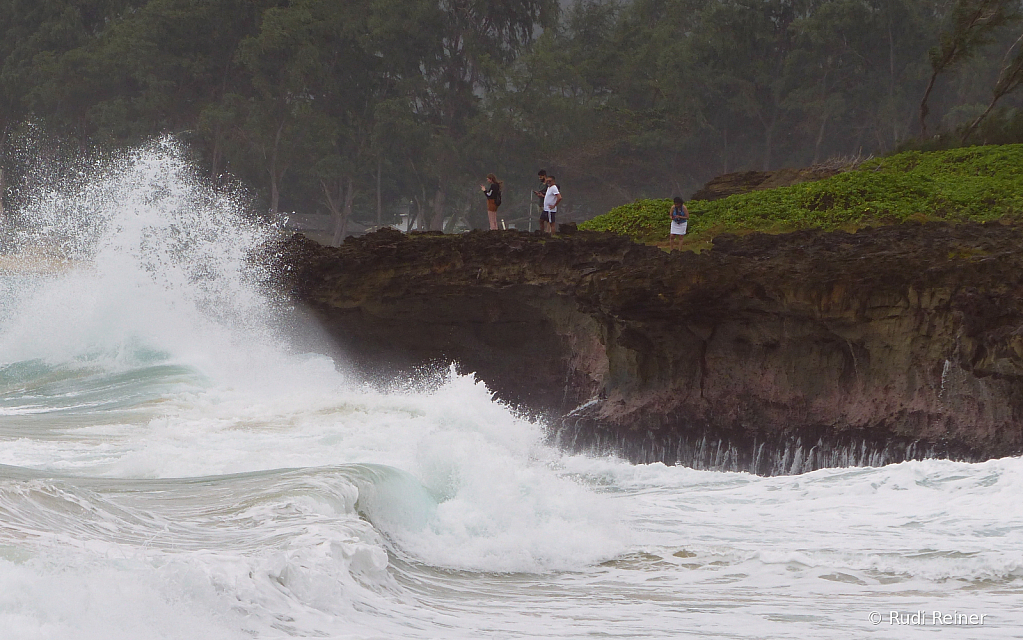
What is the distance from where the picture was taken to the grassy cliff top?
14000 mm

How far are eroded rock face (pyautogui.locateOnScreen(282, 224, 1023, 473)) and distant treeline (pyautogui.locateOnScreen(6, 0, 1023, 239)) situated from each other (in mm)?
26532

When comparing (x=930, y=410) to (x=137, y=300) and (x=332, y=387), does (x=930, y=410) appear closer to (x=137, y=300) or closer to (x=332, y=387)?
(x=332, y=387)

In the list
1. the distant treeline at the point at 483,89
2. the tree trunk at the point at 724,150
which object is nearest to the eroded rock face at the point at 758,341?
the distant treeline at the point at 483,89

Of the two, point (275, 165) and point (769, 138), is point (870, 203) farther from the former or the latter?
point (275, 165)

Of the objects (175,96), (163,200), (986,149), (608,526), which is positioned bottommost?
(608,526)

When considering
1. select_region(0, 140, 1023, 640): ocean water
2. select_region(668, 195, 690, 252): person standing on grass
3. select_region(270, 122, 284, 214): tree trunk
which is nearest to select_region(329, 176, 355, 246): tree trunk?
select_region(270, 122, 284, 214): tree trunk

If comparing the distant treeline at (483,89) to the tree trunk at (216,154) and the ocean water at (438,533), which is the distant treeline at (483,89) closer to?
the tree trunk at (216,154)

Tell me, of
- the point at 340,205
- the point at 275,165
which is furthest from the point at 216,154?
the point at 340,205

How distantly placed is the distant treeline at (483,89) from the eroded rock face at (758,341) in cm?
2653

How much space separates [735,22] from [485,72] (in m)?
10.1

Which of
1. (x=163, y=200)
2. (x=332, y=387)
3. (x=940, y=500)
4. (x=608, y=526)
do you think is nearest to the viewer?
(x=608, y=526)

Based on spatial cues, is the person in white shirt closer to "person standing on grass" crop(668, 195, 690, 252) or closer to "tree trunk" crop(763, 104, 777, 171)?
"person standing on grass" crop(668, 195, 690, 252)

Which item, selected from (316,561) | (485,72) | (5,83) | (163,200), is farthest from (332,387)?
(5,83)

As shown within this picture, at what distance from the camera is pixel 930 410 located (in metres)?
10.3
